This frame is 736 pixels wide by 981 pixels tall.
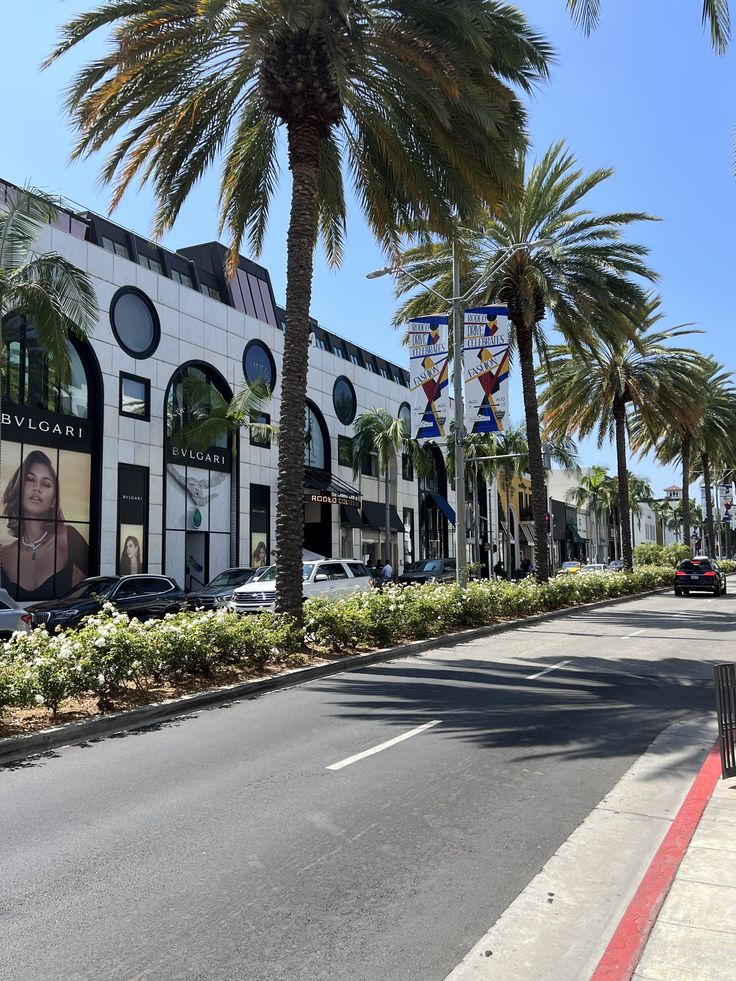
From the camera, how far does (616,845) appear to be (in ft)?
17.7

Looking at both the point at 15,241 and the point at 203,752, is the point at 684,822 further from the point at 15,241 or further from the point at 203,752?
the point at 15,241

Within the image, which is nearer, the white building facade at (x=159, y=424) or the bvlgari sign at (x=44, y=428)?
the bvlgari sign at (x=44, y=428)

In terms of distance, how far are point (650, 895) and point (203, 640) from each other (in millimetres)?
7822

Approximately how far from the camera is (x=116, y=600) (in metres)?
19.6

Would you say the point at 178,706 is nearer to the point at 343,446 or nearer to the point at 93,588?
the point at 93,588

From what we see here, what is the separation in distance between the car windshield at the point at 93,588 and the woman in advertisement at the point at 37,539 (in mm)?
4330

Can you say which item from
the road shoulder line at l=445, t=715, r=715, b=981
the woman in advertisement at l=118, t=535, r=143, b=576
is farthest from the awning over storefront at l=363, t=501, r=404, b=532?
the road shoulder line at l=445, t=715, r=715, b=981

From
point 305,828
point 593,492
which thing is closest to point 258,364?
point 305,828

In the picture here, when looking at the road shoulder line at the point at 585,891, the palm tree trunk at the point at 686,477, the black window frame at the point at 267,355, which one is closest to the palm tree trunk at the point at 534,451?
the black window frame at the point at 267,355

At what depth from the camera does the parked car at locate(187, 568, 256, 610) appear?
23016mm

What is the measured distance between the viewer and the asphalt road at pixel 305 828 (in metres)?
3.93

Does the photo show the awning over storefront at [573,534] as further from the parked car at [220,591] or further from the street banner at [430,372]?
the street banner at [430,372]

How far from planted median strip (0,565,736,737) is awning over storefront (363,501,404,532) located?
77.8 feet

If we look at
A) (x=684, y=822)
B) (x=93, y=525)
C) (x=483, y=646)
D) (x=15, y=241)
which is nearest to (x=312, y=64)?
(x=15, y=241)
